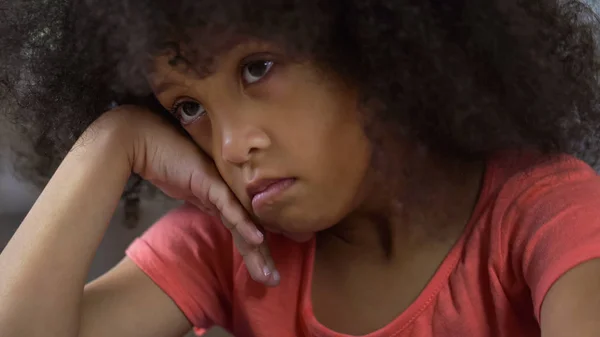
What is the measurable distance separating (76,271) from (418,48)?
1.31ft

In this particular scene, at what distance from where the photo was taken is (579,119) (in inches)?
26.8

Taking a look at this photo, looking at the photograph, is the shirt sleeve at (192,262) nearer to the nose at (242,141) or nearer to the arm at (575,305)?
the nose at (242,141)

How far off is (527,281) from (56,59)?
0.51m

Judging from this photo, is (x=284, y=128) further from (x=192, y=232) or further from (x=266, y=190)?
(x=192, y=232)

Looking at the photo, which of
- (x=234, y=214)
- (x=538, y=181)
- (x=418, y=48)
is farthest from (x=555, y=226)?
(x=234, y=214)

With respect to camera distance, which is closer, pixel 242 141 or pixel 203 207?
pixel 242 141

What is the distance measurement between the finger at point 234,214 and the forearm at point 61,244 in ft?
0.38

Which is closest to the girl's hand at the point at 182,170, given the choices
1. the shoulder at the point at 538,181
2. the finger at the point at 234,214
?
the finger at the point at 234,214

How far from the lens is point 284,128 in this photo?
1.92ft

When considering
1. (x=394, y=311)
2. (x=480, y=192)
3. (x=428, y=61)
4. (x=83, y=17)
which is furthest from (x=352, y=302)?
(x=83, y=17)

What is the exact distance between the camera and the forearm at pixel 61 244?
27.0 inches

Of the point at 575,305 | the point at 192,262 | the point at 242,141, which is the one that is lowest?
the point at 192,262

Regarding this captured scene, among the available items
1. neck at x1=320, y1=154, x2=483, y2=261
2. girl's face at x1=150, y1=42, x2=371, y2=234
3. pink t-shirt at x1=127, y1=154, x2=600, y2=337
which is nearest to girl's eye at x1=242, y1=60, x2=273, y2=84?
girl's face at x1=150, y1=42, x2=371, y2=234

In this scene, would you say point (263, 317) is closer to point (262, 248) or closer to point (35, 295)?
point (262, 248)
